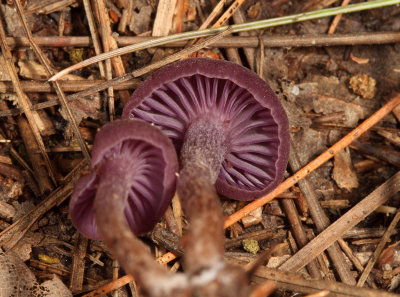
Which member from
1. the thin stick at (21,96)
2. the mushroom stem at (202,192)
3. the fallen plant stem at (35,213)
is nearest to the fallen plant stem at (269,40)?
the thin stick at (21,96)

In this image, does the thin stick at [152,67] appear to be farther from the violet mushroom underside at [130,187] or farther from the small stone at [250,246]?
the small stone at [250,246]

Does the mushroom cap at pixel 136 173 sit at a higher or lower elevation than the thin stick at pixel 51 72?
lower

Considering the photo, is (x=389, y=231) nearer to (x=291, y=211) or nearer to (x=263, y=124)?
(x=291, y=211)

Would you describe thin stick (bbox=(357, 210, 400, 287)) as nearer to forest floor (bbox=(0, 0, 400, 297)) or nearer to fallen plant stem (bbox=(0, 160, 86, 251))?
forest floor (bbox=(0, 0, 400, 297))

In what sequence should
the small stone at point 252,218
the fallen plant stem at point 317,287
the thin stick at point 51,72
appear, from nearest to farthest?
the fallen plant stem at point 317,287 → the thin stick at point 51,72 → the small stone at point 252,218

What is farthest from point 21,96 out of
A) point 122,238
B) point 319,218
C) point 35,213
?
point 319,218

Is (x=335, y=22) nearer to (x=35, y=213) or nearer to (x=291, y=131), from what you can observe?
(x=291, y=131)

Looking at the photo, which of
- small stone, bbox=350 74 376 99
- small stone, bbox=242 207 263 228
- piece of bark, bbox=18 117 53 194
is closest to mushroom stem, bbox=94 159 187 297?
piece of bark, bbox=18 117 53 194
